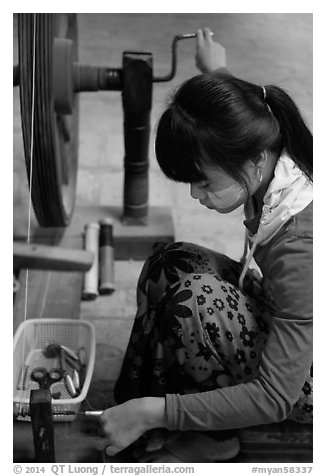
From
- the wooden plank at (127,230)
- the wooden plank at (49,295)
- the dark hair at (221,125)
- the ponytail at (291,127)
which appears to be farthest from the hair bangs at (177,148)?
the wooden plank at (127,230)

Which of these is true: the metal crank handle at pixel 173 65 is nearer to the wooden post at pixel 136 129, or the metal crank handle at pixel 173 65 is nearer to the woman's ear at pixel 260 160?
the wooden post at pixel 136 129

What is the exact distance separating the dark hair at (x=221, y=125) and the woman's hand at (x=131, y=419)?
0.89 feet

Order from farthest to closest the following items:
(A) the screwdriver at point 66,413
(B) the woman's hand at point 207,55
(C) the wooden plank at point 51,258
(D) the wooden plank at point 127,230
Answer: (D) the wooden plank at point 127,230
(B) the woman's hand at point 207,55
(A) the screwdriver at point 66,413
(C) the wooden plank at point 51,258

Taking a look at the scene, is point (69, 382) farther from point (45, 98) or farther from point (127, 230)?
point (127, 230)

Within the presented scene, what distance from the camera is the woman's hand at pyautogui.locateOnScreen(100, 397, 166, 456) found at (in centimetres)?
86

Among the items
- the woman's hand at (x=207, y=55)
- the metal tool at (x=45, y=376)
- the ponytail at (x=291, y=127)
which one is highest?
the woman's hand at (x=207, y=55)

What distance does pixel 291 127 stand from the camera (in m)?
0.85

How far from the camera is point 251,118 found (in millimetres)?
815

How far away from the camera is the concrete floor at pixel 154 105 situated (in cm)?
111

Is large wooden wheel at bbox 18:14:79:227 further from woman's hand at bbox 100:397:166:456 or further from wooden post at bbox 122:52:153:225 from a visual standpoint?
woman's hand at bbox 100:397:166:456

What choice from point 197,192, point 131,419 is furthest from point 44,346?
point 197,192
